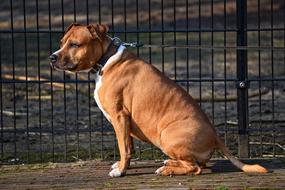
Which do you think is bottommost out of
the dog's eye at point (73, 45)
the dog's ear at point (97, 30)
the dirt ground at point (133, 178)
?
the dirt ground at point (133, 178)

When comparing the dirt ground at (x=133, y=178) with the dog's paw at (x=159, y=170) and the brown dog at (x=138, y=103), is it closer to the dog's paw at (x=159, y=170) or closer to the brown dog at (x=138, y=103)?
the dog's paw at (x=159, y=170)

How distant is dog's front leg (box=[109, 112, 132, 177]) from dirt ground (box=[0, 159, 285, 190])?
10 centimetres

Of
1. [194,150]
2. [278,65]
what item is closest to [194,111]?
[194,150]

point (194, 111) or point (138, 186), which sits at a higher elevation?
point (194, 111)

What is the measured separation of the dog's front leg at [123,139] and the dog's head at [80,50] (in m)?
0.57

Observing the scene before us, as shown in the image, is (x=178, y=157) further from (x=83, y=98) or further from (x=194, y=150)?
(x=83, y=98)

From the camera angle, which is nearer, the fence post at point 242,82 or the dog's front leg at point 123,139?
the dog's front leg at point 123,139

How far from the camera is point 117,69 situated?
337 inches

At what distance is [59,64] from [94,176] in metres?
1.16

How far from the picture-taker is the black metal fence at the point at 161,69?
32.4ft

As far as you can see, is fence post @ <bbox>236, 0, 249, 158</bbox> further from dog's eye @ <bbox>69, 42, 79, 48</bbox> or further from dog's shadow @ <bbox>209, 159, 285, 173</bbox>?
dog's eye @ <bbox>69, 42, 79, 48</bbox>

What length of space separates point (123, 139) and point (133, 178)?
0.39 metres

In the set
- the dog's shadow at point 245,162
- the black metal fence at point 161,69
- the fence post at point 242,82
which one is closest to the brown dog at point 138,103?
the dog's shadow at point 245,162

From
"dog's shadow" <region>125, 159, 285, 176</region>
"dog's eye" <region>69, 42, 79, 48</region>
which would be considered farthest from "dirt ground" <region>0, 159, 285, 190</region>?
"dog's eye" <region>69, 42, 79, 48</region>
